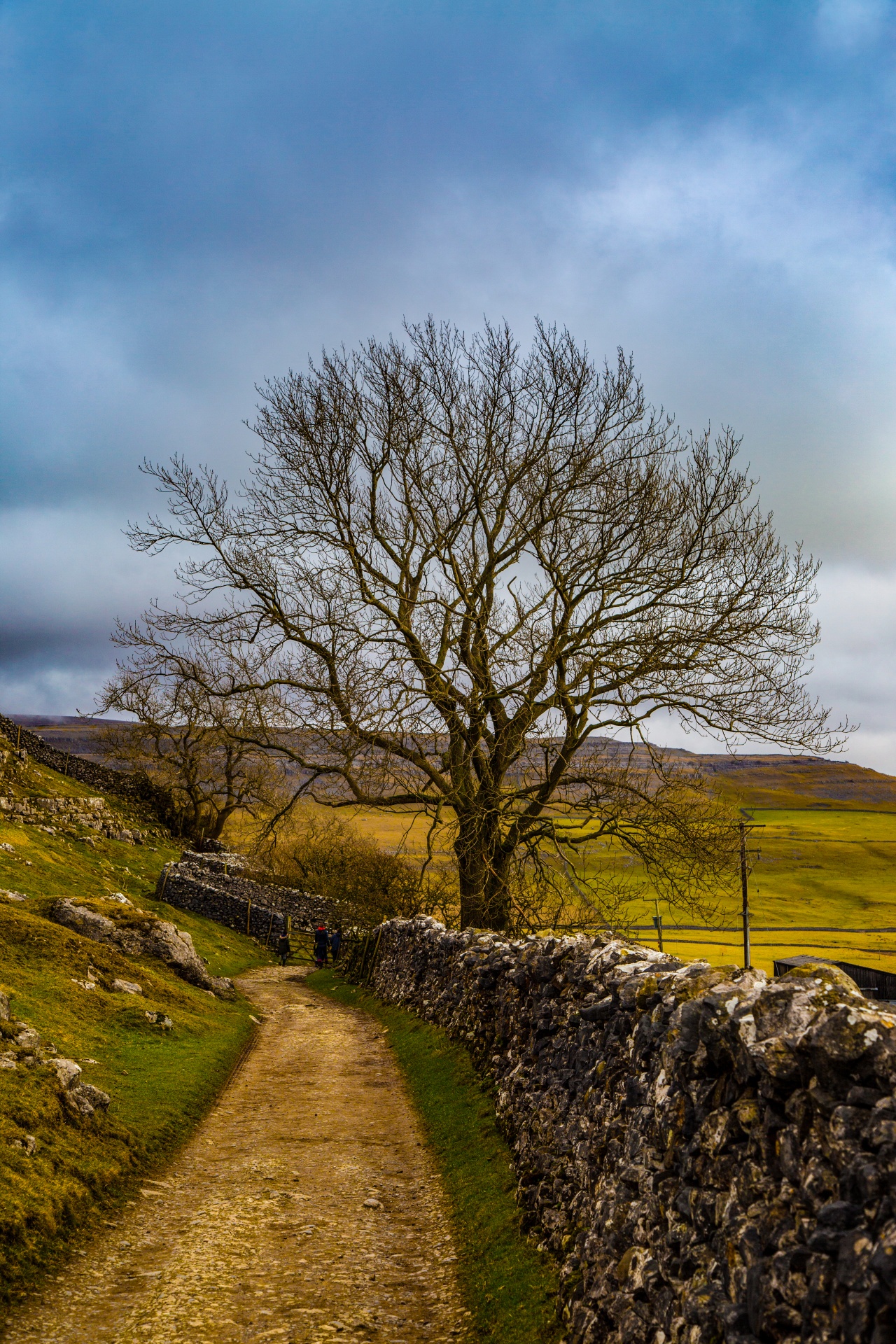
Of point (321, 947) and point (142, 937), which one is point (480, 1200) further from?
point (321, 947)

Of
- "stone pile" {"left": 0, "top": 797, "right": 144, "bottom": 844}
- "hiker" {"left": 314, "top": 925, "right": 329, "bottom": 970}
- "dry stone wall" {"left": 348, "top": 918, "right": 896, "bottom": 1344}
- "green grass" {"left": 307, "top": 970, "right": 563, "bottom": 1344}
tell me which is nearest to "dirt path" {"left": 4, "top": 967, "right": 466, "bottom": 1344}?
"green grass" {"left": 307, "top": 970, "right": 563, "bottom": 1344}

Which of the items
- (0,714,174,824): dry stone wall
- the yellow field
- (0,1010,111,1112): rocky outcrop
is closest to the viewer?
(0,1010,111,1112): rocky outcrop

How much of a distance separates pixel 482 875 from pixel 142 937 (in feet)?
23.6

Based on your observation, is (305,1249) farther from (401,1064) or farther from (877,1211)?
(401,1064)

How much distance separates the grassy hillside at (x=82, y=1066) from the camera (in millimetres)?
6449

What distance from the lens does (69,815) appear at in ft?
111

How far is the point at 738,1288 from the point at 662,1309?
0.83 m

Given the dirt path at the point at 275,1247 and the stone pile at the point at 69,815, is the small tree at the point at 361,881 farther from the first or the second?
the dirt path at the point at 275,1247

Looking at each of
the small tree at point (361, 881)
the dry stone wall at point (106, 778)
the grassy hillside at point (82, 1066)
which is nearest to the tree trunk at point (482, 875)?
the grassy hillside at point (82, 1066)

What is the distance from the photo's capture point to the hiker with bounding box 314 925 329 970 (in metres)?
28.4

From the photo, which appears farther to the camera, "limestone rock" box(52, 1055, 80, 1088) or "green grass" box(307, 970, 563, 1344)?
"limestone rock" box(52, 1055, 80, 1088)

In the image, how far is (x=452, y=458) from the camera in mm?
18562

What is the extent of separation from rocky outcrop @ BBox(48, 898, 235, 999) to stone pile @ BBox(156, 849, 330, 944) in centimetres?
1347

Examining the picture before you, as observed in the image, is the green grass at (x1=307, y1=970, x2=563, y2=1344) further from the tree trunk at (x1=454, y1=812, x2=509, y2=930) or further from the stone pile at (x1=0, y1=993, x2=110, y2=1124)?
the stone pile at (x1=0, y1=993, x2=110, y2=1124)
